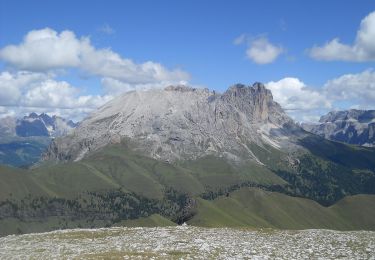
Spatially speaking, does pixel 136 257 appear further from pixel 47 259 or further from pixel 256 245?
pixel 256 245

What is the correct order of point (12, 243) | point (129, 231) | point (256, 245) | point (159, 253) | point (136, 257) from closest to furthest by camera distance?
point (136, 257)
point (159, 253)
point (256, 245)
point (12, 243)
point (129, 231)

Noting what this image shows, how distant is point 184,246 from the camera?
4875 cm

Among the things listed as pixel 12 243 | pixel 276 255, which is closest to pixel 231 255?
pixel 276 255

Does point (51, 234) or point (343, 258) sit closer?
point (343, 258)

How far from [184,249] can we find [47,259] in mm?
12972

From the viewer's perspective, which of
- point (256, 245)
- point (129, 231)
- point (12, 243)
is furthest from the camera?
point (129, 231)

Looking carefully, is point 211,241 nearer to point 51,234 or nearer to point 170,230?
point 170,230

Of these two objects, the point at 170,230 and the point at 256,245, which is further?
the point at 170,230

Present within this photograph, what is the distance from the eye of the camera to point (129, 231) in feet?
213

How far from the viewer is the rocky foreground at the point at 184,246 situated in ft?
141

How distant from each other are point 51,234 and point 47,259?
25284mm

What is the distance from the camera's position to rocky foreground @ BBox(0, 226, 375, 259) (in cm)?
4303

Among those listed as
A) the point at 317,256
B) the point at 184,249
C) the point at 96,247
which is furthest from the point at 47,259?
the point at 317,256

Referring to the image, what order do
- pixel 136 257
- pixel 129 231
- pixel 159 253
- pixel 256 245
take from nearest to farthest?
pixel 136 257 → pixel 159 253 → pixel 256 245 → pixel 129 231
